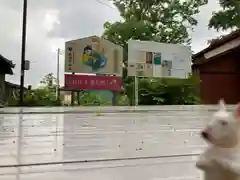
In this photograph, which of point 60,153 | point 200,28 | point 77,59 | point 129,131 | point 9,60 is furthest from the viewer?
point 9,60

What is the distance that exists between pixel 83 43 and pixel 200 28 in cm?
660

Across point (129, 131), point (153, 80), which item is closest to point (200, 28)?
point (153, 80)

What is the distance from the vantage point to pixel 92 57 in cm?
1066

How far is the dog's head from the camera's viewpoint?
1.47 metres

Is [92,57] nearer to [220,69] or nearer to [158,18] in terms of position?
[220,69]

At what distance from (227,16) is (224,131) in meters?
13.4

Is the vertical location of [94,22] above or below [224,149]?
above

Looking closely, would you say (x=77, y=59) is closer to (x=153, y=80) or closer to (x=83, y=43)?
(x=83, y=43)

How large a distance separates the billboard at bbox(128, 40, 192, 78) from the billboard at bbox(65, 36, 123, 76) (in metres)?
0.75

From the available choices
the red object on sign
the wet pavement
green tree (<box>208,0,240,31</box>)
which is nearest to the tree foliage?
green tree (<box>208,0,240,31</box>)

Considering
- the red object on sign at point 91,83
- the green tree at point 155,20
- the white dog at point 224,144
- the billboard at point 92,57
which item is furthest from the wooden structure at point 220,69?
the white dog at point 224,144

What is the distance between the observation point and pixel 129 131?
4.48 metres

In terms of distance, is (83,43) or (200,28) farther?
(200,28)

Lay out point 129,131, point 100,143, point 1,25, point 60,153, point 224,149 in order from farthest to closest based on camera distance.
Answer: point 1,25, point 129,131, point 100,143, point 60,153, point 224,149
